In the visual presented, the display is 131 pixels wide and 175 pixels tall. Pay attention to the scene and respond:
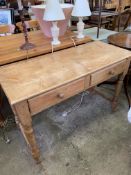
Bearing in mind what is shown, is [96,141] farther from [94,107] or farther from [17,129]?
Result: [17,129]

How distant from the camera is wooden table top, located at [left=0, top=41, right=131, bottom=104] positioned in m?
0.85

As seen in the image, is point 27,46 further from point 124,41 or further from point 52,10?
point 124,41

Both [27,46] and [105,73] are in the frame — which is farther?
[27,46]

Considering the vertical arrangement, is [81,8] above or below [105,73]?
above

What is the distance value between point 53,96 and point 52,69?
0.21m

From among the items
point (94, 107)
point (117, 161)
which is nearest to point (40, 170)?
point (117, 161)

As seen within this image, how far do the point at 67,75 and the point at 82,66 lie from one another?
0.50ft

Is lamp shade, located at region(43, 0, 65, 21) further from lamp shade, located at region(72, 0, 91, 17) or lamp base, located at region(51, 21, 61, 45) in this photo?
lamp shade, located at region(72, 0, 91, 17)

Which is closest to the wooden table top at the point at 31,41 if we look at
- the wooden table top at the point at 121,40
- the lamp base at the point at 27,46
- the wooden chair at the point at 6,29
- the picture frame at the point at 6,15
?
the lamp base at the point at 27,46

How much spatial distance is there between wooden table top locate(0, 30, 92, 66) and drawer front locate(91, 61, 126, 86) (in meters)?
0.42

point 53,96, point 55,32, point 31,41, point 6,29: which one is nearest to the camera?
point 53,96

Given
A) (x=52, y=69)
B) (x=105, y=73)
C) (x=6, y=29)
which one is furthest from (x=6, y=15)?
(x=105, y=73)

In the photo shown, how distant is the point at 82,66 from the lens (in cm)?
105

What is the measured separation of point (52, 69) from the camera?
1019mm
